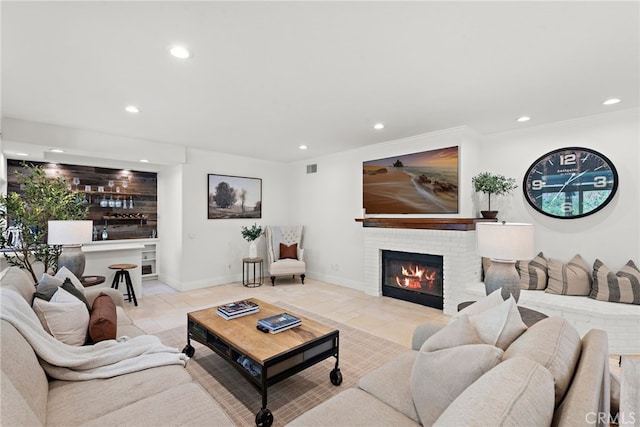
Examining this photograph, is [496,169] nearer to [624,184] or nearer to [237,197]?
[624,184]

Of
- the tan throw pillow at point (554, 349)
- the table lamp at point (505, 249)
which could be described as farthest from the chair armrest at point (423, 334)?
the table lamp at point (505, 249)

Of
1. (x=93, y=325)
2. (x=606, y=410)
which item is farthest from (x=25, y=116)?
(x=606, y=410)

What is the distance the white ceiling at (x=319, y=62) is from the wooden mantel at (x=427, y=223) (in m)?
1.27

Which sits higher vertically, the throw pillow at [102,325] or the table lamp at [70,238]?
the table lamp at [70,238]

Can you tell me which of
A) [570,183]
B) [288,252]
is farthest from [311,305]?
[570,183]

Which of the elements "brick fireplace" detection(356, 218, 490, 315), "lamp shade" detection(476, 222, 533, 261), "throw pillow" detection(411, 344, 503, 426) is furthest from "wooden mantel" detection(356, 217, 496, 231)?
"throw pillow" detection(411, 344, 503, 426)

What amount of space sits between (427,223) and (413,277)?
936 millimetres

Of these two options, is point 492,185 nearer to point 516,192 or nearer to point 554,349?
point 516,192

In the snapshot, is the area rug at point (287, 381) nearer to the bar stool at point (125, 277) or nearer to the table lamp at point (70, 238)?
the table lamp at point (70, 238)

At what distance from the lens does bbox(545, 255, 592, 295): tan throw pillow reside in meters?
3.33

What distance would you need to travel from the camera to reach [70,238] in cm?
325

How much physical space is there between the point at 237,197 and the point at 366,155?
2.67 meters

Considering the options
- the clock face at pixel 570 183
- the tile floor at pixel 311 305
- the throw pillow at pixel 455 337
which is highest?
the clock face at pixel 570 183

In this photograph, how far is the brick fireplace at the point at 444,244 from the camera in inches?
155
